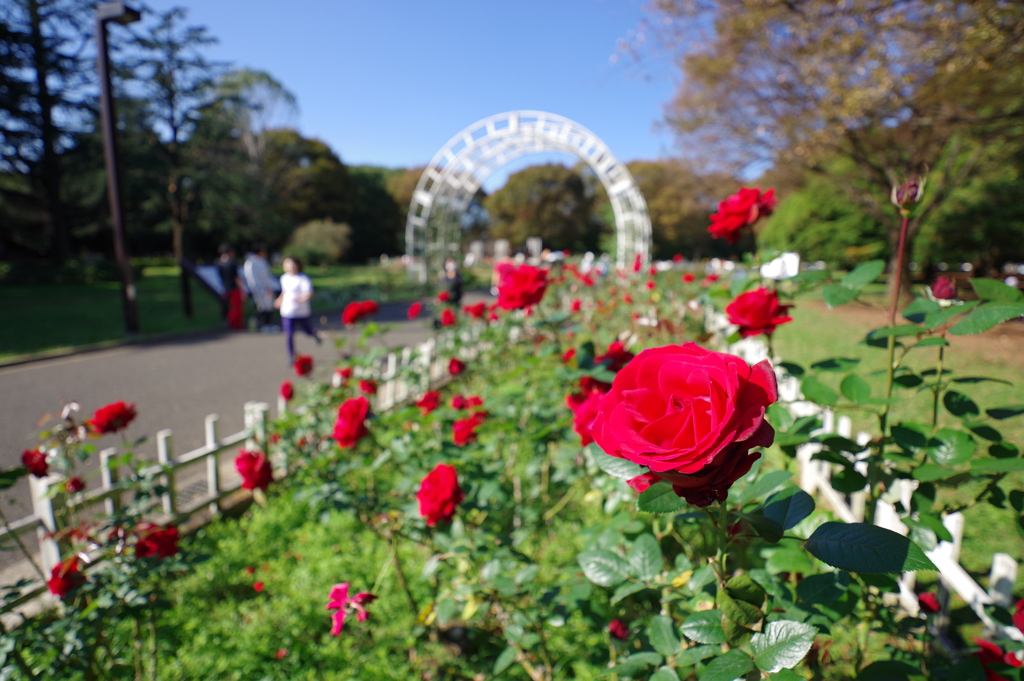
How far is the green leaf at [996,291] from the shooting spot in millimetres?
969

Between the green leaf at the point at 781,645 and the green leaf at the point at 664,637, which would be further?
the green leaf at the point at 664,637

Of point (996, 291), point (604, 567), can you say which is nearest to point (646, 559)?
point (604, 567)

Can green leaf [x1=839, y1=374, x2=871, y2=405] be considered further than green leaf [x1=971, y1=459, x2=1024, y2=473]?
Yes

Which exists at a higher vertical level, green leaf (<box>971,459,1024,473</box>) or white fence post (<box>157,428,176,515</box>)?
green leaf (<box>971,459,1024,473</box>)

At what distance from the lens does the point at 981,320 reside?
2.92 ft

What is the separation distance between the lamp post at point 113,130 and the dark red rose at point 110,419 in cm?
721

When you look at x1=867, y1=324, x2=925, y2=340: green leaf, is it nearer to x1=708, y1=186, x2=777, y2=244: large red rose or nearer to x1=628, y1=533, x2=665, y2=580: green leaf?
x1=708, y1=186, x2=777, y2=244: large red rose

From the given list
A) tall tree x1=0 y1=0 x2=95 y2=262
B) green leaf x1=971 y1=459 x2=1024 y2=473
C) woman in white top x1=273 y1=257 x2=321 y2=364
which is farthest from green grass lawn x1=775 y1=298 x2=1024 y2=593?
tall tree x1=0 y1=0 x2=95 y2=262

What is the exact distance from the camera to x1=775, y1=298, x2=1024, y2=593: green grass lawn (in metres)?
2.66

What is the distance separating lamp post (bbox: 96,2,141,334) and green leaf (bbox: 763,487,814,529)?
29.5 ft

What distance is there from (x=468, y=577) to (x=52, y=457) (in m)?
1.40

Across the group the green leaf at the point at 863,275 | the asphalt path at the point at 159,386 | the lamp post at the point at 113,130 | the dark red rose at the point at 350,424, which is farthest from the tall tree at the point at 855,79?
the lamp post at the point at 113,130

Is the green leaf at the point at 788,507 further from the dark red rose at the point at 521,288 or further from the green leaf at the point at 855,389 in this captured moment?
the dark red rose at the point at 521,288

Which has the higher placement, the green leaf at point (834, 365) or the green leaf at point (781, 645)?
the green leaf at point (834, 365)
